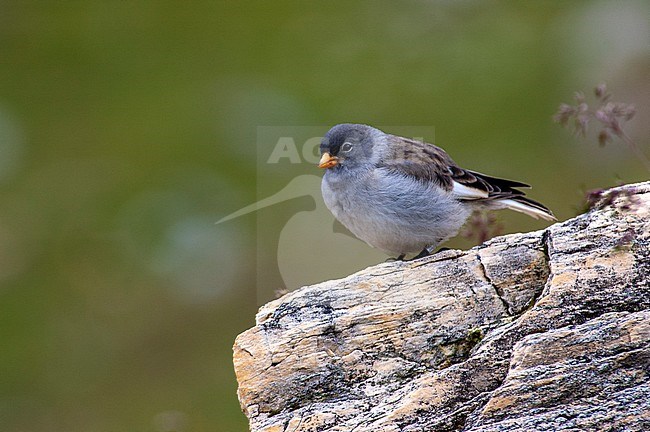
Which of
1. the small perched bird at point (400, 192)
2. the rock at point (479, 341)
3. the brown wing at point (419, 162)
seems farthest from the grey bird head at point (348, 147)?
the rock at point (479, 341)

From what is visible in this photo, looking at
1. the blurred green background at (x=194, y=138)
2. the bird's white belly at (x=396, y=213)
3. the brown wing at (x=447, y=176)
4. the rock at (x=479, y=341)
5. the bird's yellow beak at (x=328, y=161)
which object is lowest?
the rock at (x=479, y=341)

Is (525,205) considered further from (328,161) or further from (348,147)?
(328,161)

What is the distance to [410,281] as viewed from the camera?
231 inches

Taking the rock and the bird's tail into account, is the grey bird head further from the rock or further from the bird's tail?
the rock

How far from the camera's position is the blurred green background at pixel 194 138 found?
12586 mm

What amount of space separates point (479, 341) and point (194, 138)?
1147 cm

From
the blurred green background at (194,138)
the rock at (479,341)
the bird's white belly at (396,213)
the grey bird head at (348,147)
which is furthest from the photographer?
the blurred green background at (194,138)

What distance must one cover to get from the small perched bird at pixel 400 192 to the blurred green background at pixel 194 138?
14.5 feet

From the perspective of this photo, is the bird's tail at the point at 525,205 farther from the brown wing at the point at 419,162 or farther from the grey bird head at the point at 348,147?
the grey bird head at the point at 348,147

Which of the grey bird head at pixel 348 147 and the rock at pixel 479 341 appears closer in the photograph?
the rock at pixel 479 341

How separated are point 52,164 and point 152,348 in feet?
16.3

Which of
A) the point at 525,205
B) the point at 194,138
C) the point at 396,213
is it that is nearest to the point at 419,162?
the point at 396,213

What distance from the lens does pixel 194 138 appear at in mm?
16016

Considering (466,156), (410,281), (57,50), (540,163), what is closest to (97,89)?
(57,50)
